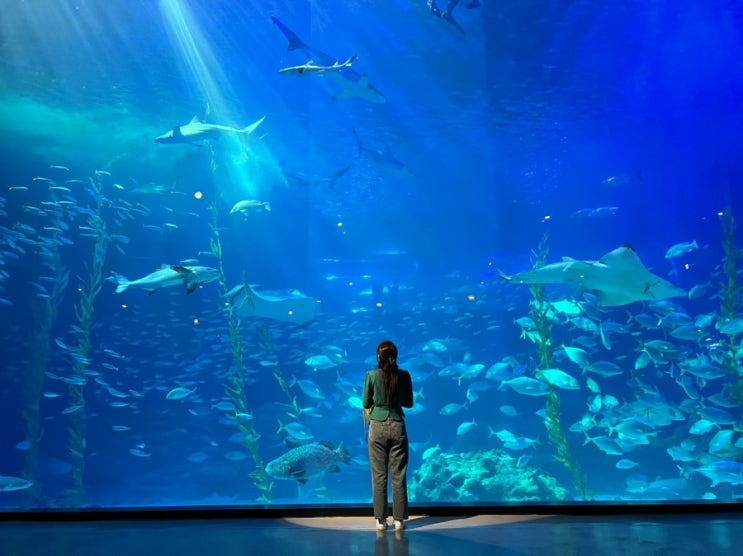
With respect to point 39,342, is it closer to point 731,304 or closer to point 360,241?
point 360,241

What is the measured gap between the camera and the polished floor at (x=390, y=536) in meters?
3.10

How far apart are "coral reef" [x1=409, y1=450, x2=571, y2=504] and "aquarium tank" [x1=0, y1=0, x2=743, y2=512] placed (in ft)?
0.13

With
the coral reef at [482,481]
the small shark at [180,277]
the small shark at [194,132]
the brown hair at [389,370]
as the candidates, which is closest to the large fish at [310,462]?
the brown hair at [389,370]

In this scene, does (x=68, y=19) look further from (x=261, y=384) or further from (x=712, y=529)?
(x=712, y=529)

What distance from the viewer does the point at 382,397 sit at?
351 centimetres

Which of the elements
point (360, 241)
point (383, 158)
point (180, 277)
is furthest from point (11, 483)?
point (383, 158)

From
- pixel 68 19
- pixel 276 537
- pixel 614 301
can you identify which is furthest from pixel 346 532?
pixel 68 19

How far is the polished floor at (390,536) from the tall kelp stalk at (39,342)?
4680 millimetres

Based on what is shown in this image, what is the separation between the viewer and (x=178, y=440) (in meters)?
11.0

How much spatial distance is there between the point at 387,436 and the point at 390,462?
0.66 ft

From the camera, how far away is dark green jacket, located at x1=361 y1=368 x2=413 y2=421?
11.5 feet

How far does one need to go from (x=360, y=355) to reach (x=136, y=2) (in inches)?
298

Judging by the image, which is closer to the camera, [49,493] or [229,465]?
[49,493]

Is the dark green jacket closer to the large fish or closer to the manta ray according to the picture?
the large fish
